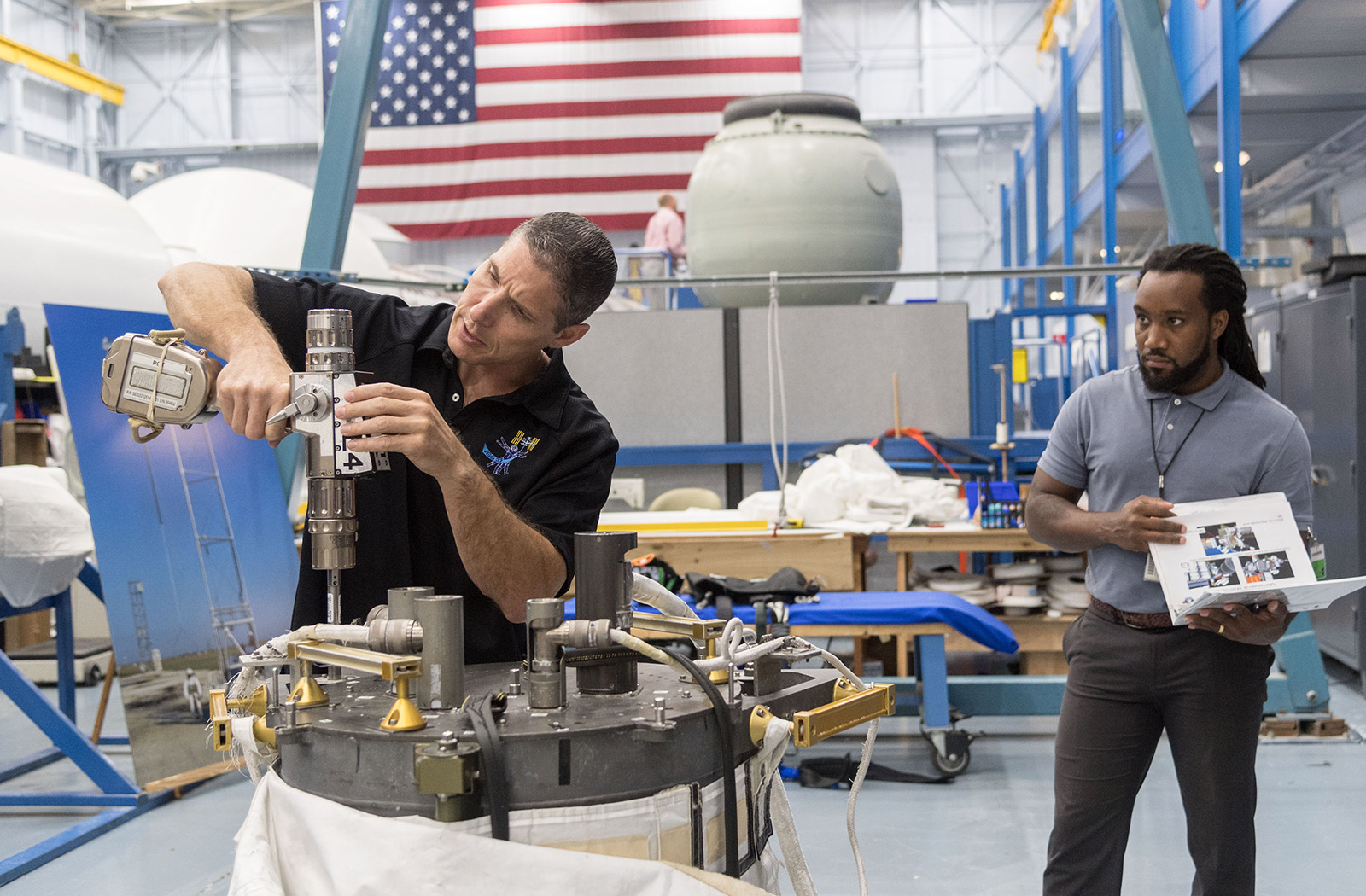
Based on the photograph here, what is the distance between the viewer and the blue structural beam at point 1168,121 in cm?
393

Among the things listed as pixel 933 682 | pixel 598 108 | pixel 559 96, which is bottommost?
pixel 933 682

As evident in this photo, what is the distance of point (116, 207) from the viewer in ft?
23.6

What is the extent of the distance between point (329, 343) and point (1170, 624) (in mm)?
1518

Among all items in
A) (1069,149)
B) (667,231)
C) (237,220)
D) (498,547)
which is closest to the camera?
(498,547)

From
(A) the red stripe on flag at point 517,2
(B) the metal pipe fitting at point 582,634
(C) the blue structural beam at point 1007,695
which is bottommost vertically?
(C) the blue structural beam at point 1007,695

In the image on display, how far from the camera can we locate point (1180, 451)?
200cm

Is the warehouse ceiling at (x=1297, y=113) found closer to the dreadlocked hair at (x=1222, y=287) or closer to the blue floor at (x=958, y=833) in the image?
the blue floor at (x=958, y=833)

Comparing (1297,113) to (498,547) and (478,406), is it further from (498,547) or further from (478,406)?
(498,547)

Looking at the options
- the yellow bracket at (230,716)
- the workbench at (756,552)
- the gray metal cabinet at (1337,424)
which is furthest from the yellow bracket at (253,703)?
the gray metal cabinet at (1337,424)

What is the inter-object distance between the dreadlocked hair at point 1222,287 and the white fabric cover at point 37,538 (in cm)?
349

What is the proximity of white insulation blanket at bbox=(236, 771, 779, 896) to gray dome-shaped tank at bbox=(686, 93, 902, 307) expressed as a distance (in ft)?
16.4

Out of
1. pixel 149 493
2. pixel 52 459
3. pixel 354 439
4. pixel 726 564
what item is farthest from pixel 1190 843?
pixel 52 459

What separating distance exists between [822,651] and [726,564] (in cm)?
281

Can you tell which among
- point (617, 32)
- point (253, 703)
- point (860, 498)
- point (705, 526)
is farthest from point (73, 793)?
point (617, 32)
